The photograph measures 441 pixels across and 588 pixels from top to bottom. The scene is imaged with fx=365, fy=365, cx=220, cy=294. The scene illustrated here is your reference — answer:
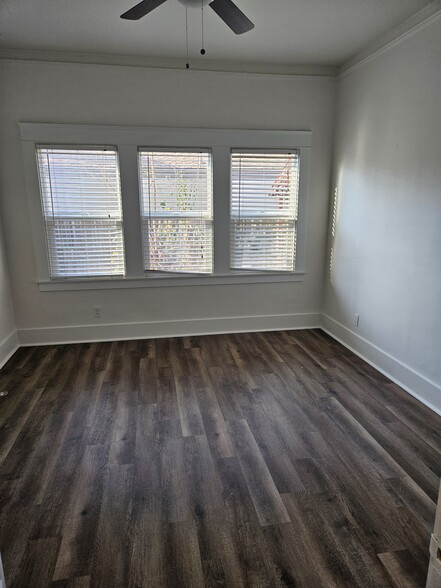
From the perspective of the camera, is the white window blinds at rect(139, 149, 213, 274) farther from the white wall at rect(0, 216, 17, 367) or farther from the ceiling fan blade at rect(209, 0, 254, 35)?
the ceiling fan blade at rect(209, 0, 254, 35)

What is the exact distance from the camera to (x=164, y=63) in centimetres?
363

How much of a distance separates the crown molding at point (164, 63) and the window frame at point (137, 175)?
0.58m

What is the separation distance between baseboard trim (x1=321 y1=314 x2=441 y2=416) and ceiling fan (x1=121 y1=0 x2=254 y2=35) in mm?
2814

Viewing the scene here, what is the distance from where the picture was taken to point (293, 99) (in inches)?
155

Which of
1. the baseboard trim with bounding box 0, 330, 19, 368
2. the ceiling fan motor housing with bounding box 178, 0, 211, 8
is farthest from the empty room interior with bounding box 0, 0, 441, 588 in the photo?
the baseboard trim with bounding box 0, 330, 19, 368

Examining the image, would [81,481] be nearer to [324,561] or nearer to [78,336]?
[324,561]

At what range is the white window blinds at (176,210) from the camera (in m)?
3.84

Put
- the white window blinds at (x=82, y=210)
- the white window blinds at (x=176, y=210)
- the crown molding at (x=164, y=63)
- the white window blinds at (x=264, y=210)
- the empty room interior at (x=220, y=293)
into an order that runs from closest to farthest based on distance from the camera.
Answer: the empty room interior at (x=220, y=293)
the crown molding at (x=164, y=63)
the white window blinds at (x=82, y=210)
the white window blinds at (x=176, y=210)
the white window blinds at (x=264, y=210)

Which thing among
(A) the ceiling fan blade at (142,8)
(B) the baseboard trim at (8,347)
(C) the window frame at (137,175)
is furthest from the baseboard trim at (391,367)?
(B) the baseboard trim at (8,347)

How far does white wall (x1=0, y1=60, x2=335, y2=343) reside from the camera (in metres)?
3.54

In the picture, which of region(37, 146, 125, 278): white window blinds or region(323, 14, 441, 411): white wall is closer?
region(323, 14, 441, 411): white wall

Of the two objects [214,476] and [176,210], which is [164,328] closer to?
[176,210]

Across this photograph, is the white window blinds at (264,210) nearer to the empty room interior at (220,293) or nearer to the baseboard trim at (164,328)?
the empty room interior at (220,293)

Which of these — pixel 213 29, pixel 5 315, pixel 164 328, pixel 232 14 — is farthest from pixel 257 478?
pixel 213 29
